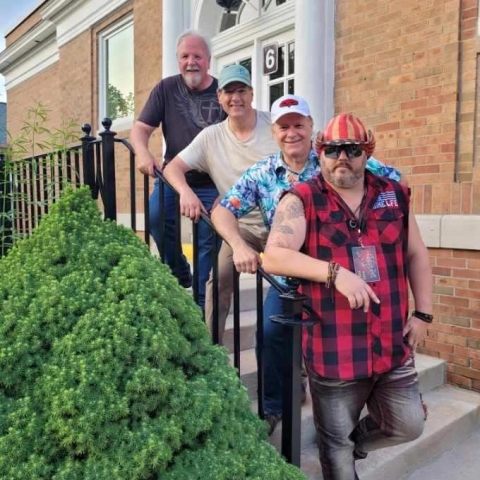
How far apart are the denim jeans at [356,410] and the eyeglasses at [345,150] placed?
863 millimetres

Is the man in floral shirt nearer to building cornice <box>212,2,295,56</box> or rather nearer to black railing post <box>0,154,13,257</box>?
black railing post <box>0,154,13,257</box>

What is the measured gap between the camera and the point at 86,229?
2.01 meters

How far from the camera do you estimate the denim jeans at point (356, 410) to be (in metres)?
2.06

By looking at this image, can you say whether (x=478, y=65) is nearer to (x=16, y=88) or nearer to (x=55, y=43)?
(x=55, y=43)

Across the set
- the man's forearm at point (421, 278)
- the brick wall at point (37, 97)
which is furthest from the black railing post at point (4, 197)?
the brick wall at point (37, 97)

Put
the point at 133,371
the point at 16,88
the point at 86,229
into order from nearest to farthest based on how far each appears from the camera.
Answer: the point at 133,371 < the point at 86,229 < the point at 16,88

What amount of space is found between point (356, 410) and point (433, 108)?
8.25ft

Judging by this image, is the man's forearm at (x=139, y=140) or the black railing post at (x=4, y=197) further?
the black railing post at (x=4, y=197)

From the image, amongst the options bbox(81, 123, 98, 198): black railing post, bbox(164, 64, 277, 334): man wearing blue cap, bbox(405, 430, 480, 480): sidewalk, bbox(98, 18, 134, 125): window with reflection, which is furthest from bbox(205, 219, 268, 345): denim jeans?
bbox(98, 18, 134, 125): window with reflection

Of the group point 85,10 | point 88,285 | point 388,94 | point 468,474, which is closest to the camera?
point 88,285

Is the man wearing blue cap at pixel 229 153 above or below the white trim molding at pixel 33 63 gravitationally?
below

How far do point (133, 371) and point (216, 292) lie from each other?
3.21ft

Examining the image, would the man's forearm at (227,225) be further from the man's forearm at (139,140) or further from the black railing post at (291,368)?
the man's forearm at (139,140)

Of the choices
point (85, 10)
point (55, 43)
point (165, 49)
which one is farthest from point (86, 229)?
point (55, 43)
